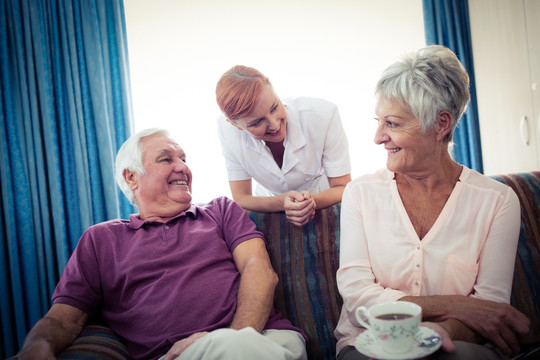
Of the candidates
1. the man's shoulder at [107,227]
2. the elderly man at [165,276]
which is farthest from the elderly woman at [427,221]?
the man's shoulder at [107,227]

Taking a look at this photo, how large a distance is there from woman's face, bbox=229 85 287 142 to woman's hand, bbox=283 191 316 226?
32 cm

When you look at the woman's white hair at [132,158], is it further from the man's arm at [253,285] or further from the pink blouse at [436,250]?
the pink blouse at [436,250]

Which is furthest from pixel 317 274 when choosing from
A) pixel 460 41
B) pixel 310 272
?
pixel 460 41

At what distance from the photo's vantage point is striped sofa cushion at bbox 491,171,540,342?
5.13 feet

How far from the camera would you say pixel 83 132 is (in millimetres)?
2988

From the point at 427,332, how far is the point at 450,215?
523mm

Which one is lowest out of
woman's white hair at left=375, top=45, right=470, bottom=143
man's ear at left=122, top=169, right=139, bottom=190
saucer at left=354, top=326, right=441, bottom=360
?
saucer at left=354, top=326, right=441, bottom=360

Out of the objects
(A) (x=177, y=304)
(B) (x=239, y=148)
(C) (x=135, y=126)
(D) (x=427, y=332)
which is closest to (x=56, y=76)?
(C) (x=135, y=126)

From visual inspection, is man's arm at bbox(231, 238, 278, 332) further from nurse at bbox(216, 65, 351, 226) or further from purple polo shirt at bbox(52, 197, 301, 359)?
nurse at bbox(216, 65, 351, 226)

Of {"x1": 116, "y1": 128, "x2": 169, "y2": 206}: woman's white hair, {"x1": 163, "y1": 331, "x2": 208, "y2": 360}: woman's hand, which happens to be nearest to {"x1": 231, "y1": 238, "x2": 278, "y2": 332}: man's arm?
{"x1": 163, "y1": 331, "x2": 208, "y2": 360}: woman's hand

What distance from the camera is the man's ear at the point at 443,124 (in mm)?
1392

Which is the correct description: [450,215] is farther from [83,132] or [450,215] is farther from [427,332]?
[83,132]

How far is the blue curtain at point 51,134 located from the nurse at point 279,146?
48.6 inches

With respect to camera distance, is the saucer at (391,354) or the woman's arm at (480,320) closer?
the saucer at (391,354)
